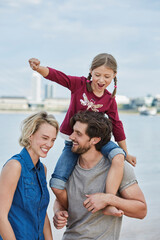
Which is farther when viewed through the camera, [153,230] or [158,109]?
→ [158,109]

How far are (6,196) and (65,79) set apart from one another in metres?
0.97

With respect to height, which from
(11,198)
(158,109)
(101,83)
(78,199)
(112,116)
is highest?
(101,83)

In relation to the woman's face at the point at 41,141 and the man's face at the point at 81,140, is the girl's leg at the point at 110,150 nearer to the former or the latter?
the man's face at the point at 81,140

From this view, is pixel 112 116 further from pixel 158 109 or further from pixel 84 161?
pixel 158 109

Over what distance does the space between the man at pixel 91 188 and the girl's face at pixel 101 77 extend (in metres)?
0.26

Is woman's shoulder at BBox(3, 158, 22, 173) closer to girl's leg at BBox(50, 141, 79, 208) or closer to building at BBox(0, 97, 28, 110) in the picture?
girl's leg at BBox(50, 141, 79, 208)

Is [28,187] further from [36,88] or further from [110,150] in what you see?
[36,88]

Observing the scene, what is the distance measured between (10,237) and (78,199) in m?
0.57

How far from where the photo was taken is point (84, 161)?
2.30m

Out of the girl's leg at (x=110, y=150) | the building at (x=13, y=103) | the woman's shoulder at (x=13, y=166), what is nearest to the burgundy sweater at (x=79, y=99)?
the girl's leg at (x=110, y=150)

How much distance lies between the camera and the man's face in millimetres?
2233

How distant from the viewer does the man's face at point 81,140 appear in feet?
7.33

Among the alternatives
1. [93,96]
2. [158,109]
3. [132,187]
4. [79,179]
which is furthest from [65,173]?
[158,109]

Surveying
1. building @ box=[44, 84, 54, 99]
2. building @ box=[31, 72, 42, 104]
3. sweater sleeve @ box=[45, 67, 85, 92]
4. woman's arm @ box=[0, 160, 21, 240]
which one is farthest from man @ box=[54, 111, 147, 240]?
building @ box=[44, 84, 54, 99]
